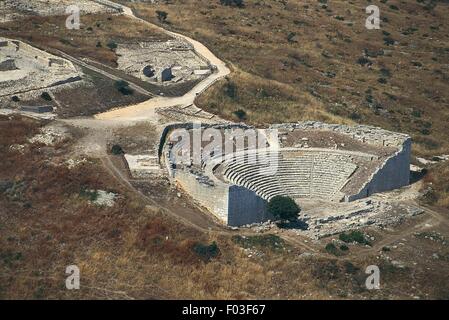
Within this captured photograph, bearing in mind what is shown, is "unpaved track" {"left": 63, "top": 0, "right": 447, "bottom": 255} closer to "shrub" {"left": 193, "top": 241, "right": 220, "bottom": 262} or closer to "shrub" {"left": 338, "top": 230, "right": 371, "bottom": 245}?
"shrub" {"left": 338, "top": 230, "right": 371, "bottom": 245}

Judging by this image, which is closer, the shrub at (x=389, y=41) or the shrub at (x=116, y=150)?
the shrub at (x=116, y=150)

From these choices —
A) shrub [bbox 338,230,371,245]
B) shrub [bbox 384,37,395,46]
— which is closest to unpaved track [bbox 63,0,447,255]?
shrub [bbox 338,230,371,245]

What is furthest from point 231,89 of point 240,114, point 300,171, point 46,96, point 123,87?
point 300,171

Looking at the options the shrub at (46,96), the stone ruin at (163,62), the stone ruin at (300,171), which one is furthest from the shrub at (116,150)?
the stone ruin at (163,62)

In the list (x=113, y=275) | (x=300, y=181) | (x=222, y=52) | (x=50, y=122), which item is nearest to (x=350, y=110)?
(x=222, y=52)

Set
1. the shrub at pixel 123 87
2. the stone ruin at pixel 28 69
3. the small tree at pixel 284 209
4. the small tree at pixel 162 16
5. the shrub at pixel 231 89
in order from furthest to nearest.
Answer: the small tree at pixel 162 16 → the shrub at pixel 231 89 → the shrub at pixel 123 87 → the stone ruin at pixel 28 69 → the small tree at pixel 284 209

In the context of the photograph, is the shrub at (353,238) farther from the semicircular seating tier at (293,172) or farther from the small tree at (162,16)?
the small tree at (162,16)
